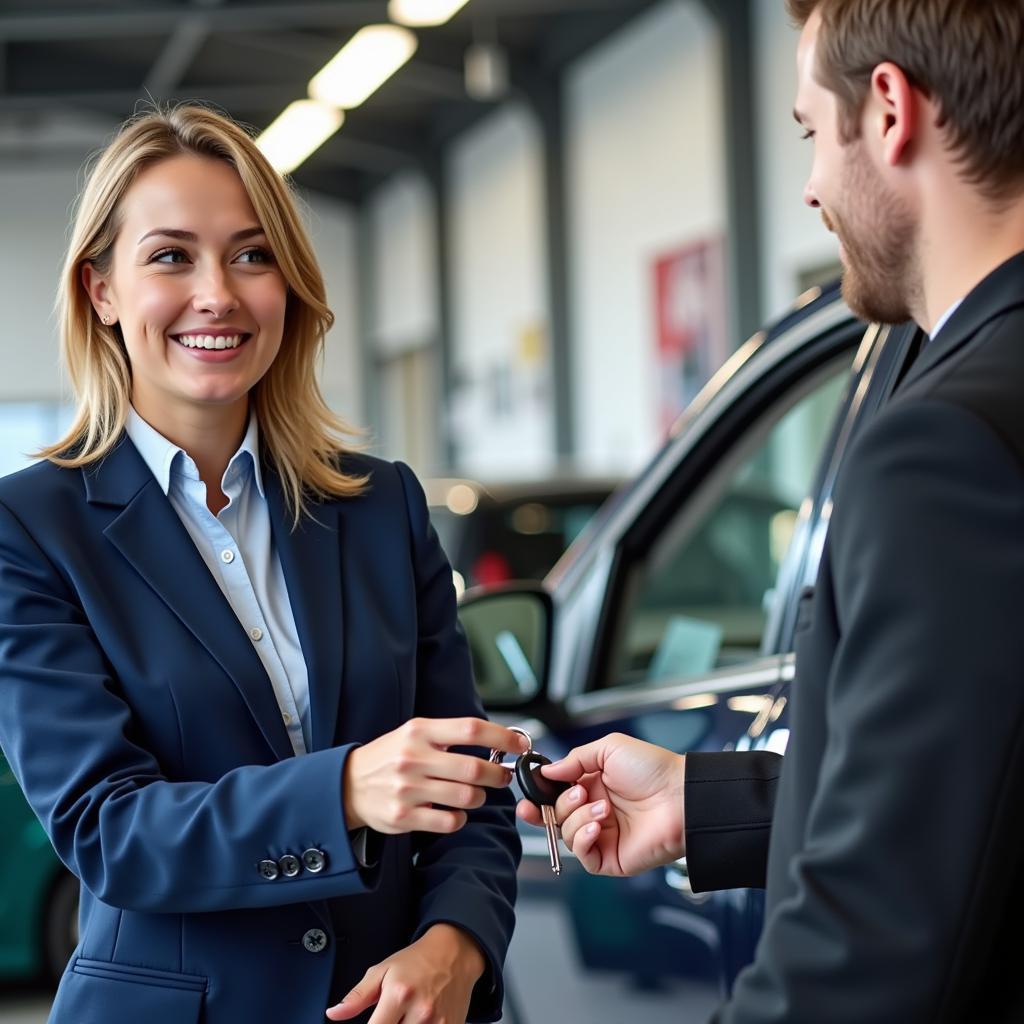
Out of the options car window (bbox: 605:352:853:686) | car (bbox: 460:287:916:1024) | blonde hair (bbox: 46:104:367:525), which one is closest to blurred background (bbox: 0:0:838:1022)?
car window (bbox: 605:352:853:686)

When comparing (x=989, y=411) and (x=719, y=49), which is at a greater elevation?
(x=719, y=49)

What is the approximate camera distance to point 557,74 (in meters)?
13.2

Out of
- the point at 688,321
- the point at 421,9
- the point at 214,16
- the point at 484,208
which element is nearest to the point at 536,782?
the point at 421,9

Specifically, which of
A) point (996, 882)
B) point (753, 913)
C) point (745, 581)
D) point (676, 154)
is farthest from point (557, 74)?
point (996, 882)

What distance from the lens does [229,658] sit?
1.67 m

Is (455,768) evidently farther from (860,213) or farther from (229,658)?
(860,213)

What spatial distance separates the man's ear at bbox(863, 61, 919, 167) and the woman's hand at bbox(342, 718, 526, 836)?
62 centimetres

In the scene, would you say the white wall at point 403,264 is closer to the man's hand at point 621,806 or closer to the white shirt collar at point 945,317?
the man's hand at point 621,806

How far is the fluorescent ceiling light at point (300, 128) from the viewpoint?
41.0ft

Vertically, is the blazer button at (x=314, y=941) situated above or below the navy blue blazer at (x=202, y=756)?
below

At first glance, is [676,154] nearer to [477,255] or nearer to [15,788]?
[477,255]

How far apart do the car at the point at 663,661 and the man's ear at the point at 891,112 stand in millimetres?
849

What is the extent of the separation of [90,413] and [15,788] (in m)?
2.64

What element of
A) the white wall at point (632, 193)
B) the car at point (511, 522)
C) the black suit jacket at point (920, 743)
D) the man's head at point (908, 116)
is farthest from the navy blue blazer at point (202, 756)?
the white wall at point (632, 193)
